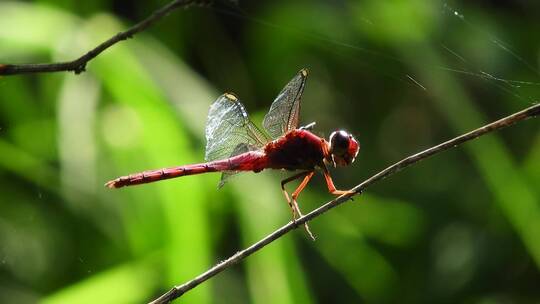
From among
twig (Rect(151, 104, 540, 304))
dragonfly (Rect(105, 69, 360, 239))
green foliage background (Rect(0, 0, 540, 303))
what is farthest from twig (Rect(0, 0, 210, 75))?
green foliage background (Rect(0, 0, 540, 303))

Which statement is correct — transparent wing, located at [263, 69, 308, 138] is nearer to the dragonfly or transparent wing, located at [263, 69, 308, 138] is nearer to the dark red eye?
the dragonfly

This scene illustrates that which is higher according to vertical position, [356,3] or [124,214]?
[356,3]

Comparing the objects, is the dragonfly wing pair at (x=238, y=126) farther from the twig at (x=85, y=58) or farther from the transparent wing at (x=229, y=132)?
the twig at (x=85, y=58)

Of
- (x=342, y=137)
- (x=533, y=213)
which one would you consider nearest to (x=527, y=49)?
(x=533, y=213)

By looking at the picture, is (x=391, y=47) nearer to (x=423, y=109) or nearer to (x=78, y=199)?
(x=423, y=109)

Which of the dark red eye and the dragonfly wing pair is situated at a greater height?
the dragonfly wing pair

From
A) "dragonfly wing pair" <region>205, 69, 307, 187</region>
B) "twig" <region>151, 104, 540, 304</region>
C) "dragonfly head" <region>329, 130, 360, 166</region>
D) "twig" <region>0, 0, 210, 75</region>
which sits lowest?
"twig" <region>151, 104, 540, 304</region>
